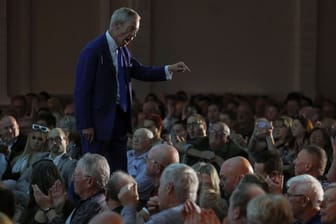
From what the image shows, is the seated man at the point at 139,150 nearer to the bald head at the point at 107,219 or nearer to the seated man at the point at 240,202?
the seated man at the point at 240,202

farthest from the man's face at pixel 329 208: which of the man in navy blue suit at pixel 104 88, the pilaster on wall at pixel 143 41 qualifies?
the pilaster on wall at pixel 143 41

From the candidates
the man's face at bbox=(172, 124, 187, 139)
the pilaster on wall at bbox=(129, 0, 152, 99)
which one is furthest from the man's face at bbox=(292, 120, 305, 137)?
the pilaster on wall at bbox=(129, 0, 152, 99)

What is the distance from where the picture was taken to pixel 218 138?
10102 mm

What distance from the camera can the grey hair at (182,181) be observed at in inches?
241

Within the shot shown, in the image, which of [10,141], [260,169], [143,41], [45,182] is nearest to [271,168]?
[260,169]

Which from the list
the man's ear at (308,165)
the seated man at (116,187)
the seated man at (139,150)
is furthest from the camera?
the seated man at (139,150)

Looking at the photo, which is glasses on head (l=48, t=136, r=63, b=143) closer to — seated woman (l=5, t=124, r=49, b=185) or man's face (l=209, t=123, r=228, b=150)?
seated woman (l=5, t=124, r=49, b=185)

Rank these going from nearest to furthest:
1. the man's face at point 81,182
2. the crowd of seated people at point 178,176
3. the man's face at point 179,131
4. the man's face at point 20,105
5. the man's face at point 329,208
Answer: the crowd of seated people at point 178,176
the man's face at point 329,208
the man's face at point 81,182
the man's face at point 179,131
the man's face at point 20,105

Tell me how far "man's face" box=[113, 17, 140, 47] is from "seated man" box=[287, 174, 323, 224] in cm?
193

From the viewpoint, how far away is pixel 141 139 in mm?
9547

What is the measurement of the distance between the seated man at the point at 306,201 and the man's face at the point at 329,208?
0.86ft

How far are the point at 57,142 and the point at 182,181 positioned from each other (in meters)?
3.86

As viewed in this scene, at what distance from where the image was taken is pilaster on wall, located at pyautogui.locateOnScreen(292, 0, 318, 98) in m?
18.0

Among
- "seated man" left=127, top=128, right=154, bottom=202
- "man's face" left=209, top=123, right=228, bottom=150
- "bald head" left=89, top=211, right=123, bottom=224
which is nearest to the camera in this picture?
"bald head" left=89, top=211, right=123, bottom=224
